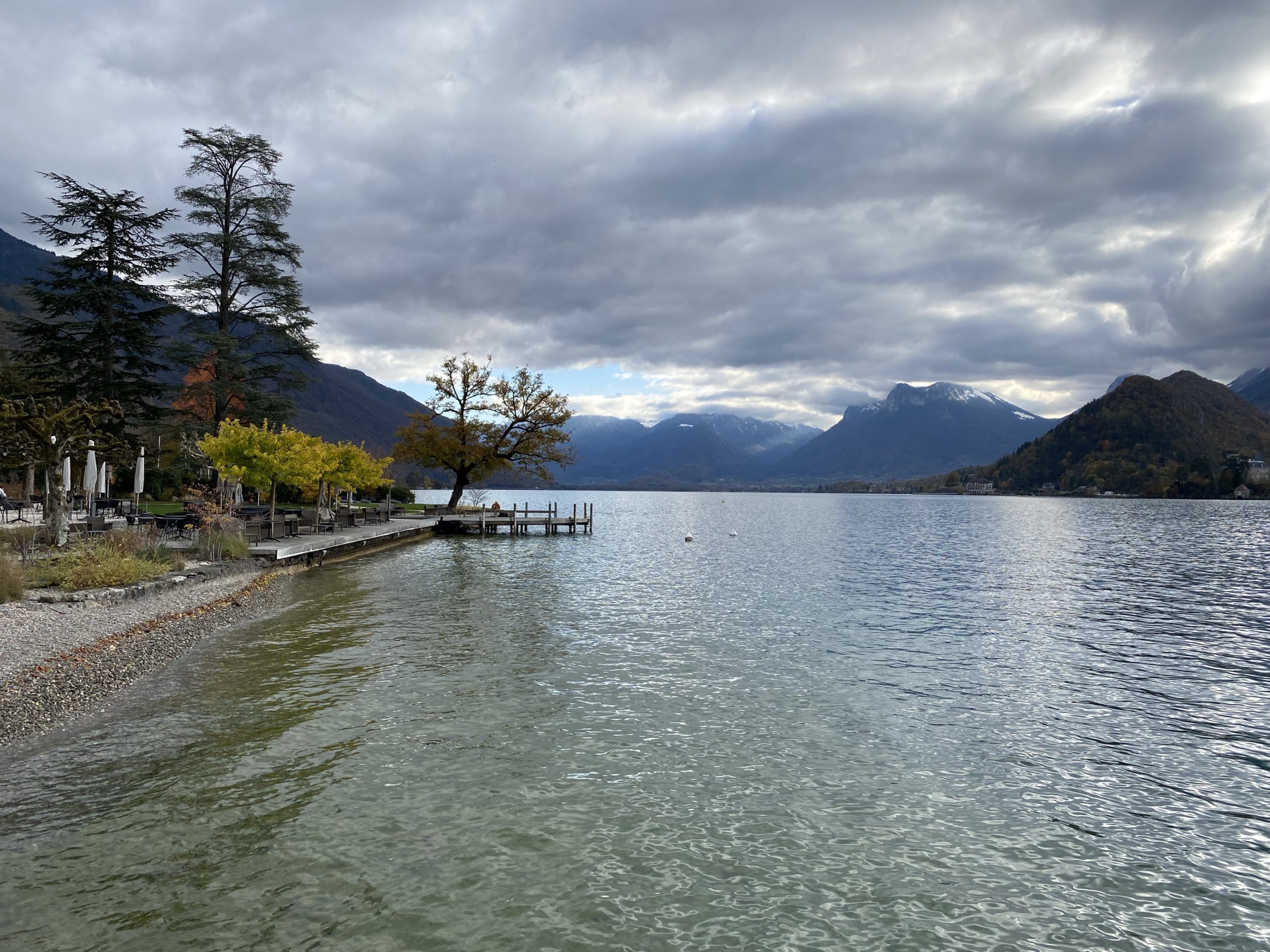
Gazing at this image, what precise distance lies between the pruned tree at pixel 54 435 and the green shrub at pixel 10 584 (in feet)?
19.9

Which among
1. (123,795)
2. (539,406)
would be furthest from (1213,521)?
(123,795)

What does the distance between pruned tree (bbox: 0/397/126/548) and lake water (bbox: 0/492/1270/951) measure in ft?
30.9

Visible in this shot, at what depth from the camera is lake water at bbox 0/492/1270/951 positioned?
6719 millimetres

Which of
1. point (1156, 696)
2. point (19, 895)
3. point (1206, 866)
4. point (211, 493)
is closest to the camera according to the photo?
point (19, 895)

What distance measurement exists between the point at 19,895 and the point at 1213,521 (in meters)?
114

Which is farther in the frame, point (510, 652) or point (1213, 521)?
point (1213, 521)

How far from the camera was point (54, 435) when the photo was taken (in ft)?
89.7

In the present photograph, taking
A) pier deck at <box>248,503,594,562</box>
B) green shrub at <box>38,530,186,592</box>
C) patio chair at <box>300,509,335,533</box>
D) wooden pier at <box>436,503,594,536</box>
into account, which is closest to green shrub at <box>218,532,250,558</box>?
pier deck at <box>248,503,594,562</box>

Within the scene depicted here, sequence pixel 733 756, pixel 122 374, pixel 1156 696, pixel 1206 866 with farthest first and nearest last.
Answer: pixel 122 374, pixel 1156 696, pixel 733 756, pixel 1206 866

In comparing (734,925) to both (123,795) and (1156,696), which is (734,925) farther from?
(1156,696)

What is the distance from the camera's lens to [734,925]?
21.9 feet

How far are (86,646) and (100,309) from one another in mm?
34989

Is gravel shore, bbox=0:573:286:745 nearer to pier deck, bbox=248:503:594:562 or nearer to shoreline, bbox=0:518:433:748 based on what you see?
shoreline, bbox=0:518:433:748

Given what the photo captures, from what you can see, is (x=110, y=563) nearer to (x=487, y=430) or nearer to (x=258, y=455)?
(x=258, y=455)
